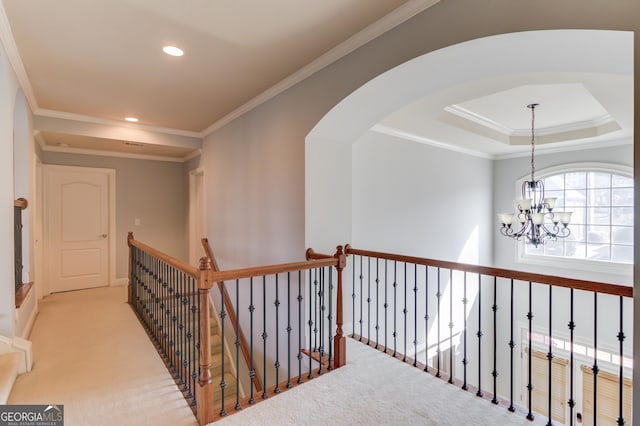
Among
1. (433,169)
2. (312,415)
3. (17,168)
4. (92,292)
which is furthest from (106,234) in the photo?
(433,169)

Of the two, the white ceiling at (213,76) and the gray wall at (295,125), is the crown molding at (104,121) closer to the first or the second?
the white ceiling at (213,76)

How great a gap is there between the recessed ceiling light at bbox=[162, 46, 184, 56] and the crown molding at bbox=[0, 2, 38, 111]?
0.92 metres

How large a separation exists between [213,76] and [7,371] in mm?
2784

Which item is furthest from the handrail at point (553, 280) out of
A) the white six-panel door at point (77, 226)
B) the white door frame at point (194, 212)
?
the white six-panel door at point (77, 226)

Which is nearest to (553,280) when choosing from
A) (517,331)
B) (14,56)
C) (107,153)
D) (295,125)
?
(295,125)

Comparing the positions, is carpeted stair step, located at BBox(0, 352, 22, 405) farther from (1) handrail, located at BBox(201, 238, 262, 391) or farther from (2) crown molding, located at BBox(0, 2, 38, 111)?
(2) crown molding, located at BBox(0, 2, 38, 111)

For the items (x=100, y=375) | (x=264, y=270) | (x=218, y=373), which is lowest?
(x=218, y=373)

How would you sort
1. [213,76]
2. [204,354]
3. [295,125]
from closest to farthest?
[204,354], [213,76], [295,125]

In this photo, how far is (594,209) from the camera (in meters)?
5.04

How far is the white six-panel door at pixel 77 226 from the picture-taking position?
5023 millimetres

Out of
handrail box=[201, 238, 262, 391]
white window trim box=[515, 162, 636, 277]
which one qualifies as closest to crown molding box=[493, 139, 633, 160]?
white window trim box=[515, 162, 636, 277]

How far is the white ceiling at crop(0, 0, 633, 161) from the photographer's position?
205 cm

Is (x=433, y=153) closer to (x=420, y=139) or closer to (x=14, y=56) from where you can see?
(x=420, y=139)

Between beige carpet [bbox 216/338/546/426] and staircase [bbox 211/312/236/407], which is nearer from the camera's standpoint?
beige carpet [bbox 216/338/546/426]
